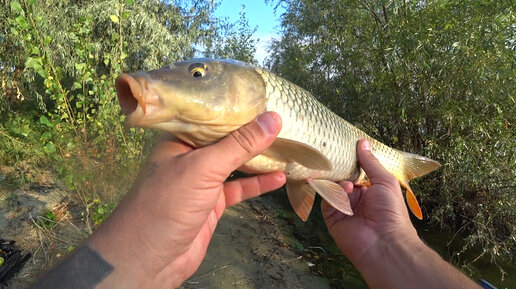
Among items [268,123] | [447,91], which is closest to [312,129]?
[268,123]

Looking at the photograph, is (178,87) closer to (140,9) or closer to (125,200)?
(125,200)

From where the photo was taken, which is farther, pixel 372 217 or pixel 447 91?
pixel 447 91

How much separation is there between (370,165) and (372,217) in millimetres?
331

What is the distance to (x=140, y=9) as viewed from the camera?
6781 millimetres

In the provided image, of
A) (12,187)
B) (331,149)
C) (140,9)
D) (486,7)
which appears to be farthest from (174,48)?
(331,149)

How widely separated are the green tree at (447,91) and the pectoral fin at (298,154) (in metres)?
3.03

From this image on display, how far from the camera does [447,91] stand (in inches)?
178

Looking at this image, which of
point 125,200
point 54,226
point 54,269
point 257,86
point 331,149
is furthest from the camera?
point 54,226

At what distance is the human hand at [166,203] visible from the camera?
1330mm

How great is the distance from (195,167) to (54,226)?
3456 millimetres

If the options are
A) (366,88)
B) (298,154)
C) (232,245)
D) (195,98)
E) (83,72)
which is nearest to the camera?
(195,98)

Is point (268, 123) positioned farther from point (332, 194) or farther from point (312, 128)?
point (332, 194)

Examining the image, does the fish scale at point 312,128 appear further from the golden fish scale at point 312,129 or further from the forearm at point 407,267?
the forearm at point 407,267

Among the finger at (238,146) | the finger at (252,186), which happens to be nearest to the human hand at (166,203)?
the finger at (238,146)
